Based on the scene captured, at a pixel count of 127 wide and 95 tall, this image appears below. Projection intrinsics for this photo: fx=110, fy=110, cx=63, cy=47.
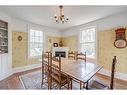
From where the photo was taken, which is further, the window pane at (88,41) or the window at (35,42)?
the window at (35,42)

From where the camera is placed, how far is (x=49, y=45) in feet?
21.0

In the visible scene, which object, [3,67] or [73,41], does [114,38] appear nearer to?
[73,41]

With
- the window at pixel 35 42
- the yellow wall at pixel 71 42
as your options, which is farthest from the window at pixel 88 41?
the window at pixel 35 42

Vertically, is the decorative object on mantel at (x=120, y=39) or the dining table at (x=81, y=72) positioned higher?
the decorative object on mantel at (x=120, y=39)

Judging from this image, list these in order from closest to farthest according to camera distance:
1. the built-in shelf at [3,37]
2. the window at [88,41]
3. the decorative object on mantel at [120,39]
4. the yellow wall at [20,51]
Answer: the decorative object on mantel at [120,39]
the built-in shelf at [3,37]
the yellow wall at [20,51]
the window at [88,41]

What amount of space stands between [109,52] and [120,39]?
0.64 m

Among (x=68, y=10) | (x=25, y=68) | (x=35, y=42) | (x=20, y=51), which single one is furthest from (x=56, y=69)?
(x=35, y=42)

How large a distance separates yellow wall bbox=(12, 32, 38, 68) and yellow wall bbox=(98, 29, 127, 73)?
326 cm

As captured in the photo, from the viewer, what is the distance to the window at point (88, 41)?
4906 mm

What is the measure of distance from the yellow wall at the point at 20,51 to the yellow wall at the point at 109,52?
326cm

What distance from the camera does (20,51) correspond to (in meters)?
4.84

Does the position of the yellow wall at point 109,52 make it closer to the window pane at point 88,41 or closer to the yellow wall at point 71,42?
the window pane at point 88,41

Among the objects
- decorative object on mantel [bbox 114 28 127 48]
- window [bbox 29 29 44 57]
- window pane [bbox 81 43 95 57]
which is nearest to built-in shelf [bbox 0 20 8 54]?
window [bbox 29 29 44 57]

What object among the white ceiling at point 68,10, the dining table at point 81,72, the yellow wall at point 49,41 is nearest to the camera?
the dining table at point 81,72
